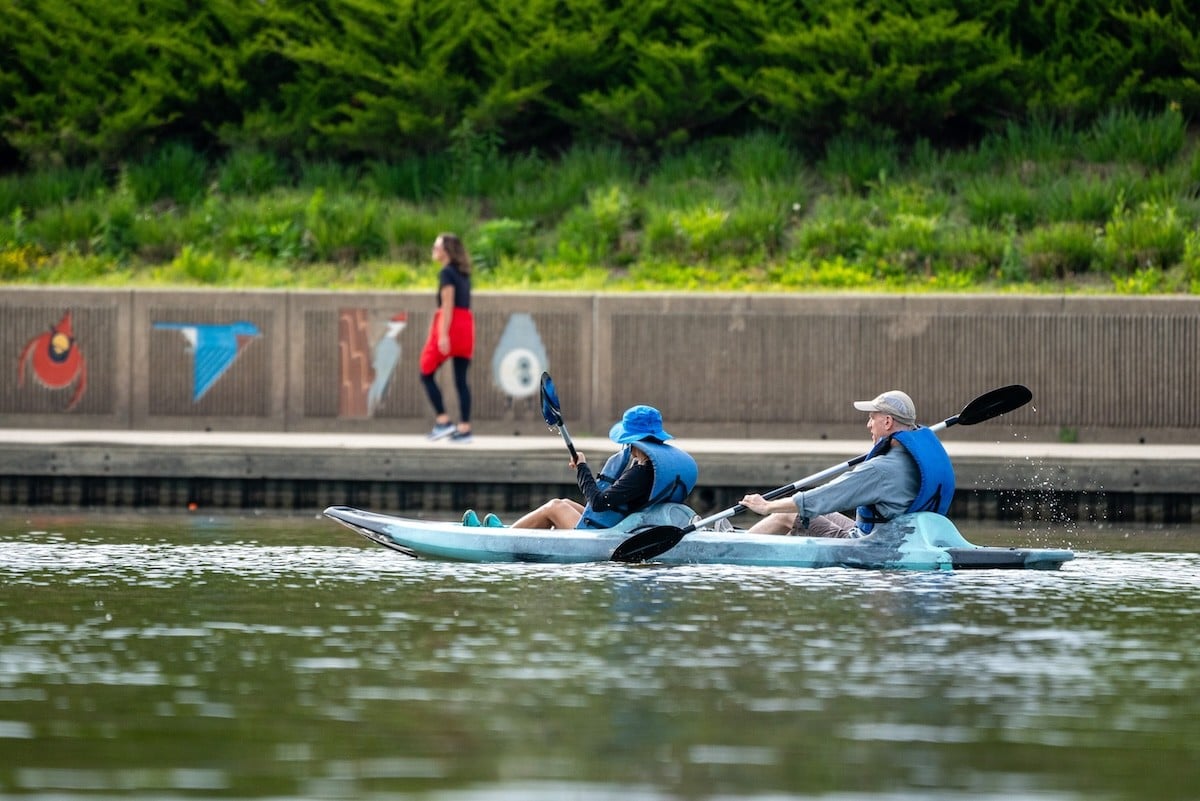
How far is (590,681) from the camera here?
392 inches

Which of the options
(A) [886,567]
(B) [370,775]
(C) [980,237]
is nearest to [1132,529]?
(A) [886,567]

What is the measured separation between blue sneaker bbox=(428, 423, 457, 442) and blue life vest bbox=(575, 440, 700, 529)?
6.11 meters

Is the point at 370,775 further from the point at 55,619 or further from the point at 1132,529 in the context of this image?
the point at 1132,529

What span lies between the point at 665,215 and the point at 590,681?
16.4 m

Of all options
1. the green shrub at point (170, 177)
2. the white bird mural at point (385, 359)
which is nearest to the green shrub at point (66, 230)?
the green shrub at point (170, 177)

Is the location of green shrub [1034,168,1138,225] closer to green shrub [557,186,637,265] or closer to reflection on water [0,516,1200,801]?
green shrub [557,186,637,265]

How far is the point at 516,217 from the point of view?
27.3 metres

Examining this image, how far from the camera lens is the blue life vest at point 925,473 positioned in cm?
1472

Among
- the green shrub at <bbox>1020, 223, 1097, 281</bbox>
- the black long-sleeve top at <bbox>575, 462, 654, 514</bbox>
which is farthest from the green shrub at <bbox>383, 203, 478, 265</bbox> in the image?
the black long-sleeve top at <bbox>575, 462, 654, 514</bbox>

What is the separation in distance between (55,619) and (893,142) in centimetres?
1792

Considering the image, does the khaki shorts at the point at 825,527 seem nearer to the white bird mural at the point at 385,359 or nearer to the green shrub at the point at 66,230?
the white bird mural at the point at 385,359

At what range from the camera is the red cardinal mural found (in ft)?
77.7

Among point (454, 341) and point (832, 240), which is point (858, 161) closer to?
point (832, 240)

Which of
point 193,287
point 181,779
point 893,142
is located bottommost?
point 181,779
